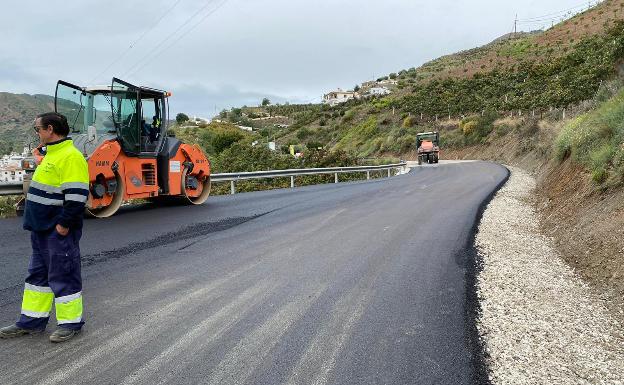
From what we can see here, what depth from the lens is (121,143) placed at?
1084cm

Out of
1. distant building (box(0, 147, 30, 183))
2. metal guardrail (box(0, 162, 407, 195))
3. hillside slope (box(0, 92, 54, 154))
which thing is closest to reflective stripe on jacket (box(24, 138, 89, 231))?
distant building (box(0, 147, 30, 183))

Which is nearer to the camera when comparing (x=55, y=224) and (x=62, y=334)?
(x=62, y=334)

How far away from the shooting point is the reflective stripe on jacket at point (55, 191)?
4.13 m

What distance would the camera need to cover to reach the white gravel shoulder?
3.59 metres

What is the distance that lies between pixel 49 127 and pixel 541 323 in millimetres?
4875

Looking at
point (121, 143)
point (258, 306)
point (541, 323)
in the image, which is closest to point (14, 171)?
point (121, 143)

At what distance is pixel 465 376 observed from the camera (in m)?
3.47

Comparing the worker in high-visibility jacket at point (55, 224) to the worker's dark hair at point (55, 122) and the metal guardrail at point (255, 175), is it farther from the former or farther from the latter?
the metal guardrail at point (255, 175)

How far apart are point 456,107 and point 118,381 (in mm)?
61163

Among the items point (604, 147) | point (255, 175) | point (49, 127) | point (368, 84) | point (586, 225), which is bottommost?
point (586, 225)

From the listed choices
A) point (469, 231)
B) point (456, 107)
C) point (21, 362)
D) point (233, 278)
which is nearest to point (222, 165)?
point (469, 231)

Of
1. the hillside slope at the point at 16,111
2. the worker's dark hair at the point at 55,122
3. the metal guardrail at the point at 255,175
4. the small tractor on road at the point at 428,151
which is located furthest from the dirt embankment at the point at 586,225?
the hillside slope at the point at 16,111

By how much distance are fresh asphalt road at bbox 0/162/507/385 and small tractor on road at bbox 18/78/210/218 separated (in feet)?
3.83

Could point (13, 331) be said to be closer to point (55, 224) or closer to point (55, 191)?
point (55, 224)
